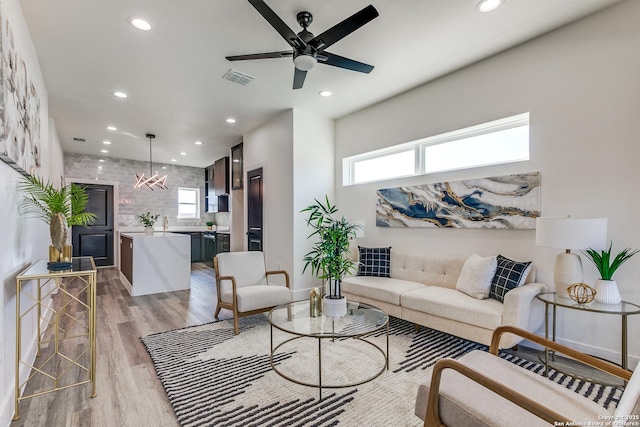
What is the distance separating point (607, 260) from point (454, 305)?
45.2 inches

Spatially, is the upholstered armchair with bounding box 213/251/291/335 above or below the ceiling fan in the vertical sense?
below

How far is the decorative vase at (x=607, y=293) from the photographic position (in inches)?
90.4

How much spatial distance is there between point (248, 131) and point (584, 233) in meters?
5.02

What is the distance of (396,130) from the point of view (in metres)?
4.21

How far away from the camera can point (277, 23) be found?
2227 mm

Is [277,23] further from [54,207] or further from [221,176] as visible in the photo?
[221,176]

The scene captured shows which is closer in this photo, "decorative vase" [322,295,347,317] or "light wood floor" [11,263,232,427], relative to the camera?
"light wood floor" [11,263,232,427]

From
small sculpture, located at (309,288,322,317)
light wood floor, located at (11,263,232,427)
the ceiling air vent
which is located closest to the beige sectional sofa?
small sculpture, located at (309,288,322,317)

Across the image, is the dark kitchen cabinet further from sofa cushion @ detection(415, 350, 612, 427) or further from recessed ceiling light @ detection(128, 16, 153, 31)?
sofa cushion @ detection(415, 350, 612, 427)

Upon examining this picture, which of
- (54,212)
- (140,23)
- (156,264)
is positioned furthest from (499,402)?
(156,264)

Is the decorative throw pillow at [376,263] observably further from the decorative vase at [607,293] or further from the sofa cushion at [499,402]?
the sofa cushion at [499,402]

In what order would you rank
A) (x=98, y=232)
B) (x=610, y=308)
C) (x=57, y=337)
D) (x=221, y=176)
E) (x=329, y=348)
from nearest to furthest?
(x=610, y=308)
(x=57, y=337)
(x=329, y=348)
(x=221, y=176)
(x=98, y=232)

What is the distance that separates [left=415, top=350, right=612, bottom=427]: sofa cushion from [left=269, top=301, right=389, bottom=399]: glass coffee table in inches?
29.0

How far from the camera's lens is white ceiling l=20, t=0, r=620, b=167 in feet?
8.15
